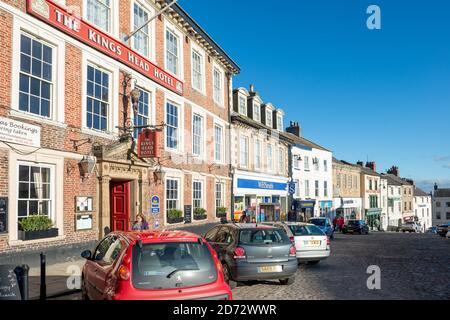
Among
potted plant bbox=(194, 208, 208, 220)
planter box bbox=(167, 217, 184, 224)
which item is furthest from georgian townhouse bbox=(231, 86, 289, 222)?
planter box bbox=(167, 217, 184, 224)

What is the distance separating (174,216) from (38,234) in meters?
7.91

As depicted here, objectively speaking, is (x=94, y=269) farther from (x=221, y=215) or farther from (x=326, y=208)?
(x=326, y=208)

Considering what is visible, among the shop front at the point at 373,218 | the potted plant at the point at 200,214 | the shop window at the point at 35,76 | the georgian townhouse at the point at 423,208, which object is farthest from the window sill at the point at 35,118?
the georgian townhouse at the point at 423,208

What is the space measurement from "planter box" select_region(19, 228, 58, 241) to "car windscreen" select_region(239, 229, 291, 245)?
572 cm

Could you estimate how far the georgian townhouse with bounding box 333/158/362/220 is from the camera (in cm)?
4984

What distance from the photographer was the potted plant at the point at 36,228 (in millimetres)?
11289

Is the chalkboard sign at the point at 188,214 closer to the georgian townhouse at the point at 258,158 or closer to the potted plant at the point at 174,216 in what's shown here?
the potted plant at the point at 174,216

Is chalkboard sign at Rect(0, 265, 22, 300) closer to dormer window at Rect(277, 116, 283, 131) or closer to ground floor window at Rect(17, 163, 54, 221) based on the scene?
ground floor window at Rect(17, 163, 54, 221)

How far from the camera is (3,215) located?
10.8 meters

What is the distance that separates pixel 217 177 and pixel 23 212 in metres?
13.6

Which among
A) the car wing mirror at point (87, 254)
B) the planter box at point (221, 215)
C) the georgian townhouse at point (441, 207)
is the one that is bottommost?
the georgian townhouse at point (441, 207)

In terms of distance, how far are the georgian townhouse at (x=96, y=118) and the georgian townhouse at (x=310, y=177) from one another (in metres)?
18.3

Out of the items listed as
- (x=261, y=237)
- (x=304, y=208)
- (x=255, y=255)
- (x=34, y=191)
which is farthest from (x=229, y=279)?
(x=304, y=208)
